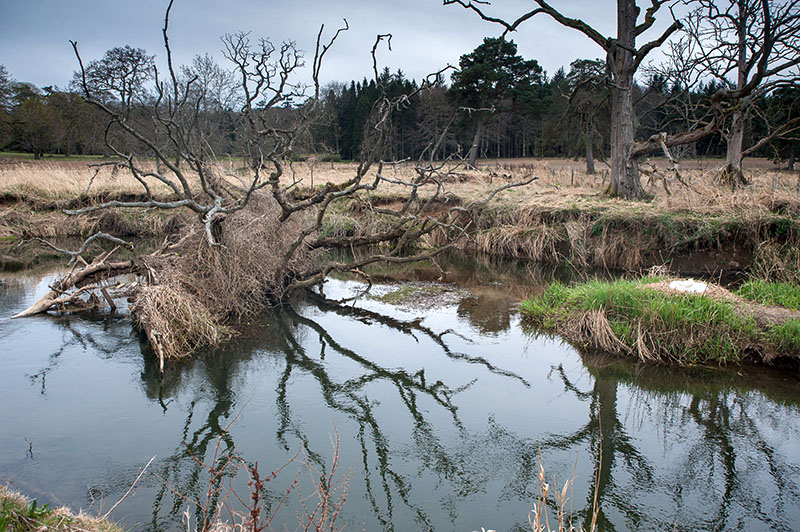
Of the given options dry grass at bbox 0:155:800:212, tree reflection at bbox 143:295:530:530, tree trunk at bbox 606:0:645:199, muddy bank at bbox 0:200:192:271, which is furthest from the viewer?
muddy bank at bbox 0:200:192:271

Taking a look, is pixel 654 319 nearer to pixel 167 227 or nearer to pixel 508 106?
pixel 167 227

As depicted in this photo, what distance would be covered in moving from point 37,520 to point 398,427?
3.20 m

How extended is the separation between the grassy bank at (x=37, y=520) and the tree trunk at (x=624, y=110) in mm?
13500

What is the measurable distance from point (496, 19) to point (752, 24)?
5.80 meters

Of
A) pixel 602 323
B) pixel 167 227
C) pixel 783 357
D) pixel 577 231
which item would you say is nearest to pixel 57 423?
pixel 602 323

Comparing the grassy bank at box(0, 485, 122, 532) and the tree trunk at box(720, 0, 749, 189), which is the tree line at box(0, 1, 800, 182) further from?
the grassy bank at box(0, 485, 122, 532)

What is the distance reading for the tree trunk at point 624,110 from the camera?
44.4 ft

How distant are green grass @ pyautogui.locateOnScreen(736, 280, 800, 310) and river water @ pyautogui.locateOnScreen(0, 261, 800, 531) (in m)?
1.22

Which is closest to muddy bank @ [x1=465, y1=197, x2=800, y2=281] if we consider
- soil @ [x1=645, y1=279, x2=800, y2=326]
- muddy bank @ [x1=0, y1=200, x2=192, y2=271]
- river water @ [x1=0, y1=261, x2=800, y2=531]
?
soil @ [x1=645, y1=279, x2=800, y2=326]

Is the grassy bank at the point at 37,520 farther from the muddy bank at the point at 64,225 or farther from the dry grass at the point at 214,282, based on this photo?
the muddy bank at the point at 64,225

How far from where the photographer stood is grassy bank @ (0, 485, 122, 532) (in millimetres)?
2912

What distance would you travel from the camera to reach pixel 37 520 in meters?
3.02

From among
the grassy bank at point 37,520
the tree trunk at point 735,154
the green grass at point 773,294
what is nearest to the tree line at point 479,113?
the tree trunk at point 735,154

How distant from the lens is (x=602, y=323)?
295 inches
